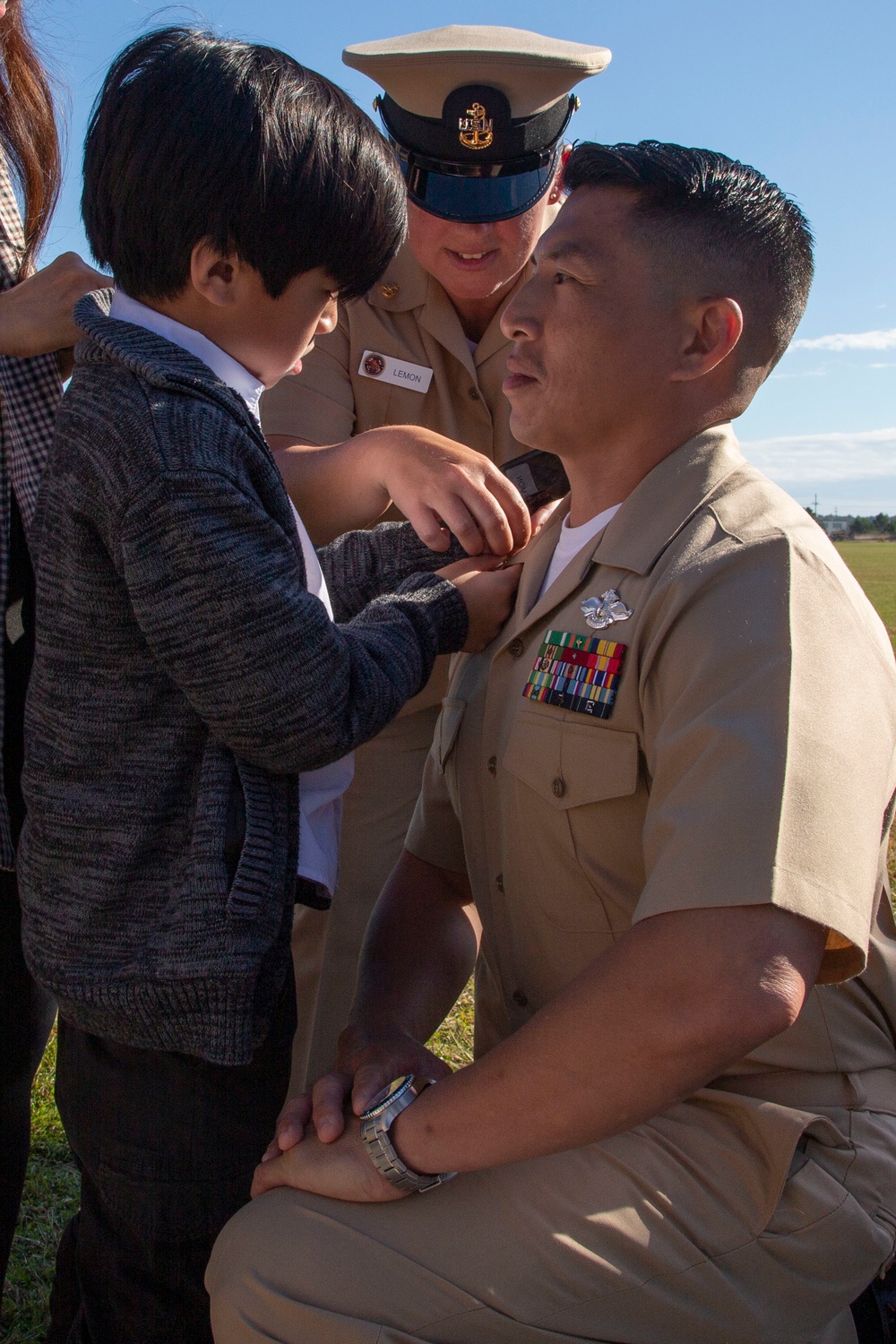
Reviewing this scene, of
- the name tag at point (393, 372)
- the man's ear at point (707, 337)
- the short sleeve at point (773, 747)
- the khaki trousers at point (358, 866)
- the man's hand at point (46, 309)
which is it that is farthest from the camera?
the khaki trousers at point (358, 866)

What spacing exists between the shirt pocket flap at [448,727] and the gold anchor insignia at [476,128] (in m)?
1.46

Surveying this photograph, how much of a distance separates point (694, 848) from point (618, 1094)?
33cm

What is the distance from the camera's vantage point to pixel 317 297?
6.03 feet

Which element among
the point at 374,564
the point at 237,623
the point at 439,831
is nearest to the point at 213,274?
the point at 237,623

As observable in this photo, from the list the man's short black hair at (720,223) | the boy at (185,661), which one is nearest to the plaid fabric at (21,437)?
the boy at (185,661)

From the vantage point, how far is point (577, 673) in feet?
6.01

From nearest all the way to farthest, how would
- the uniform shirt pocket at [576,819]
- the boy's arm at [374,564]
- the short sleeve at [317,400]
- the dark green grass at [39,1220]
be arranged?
the uniform shirt pocket at [576,819] → the boy's arm at [374,564] → the dark green grass at [39,1220] → the short sleeve at [317,400]

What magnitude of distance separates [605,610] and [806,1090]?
2.55 feet

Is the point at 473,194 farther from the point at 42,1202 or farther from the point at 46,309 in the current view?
the point at 42,1202

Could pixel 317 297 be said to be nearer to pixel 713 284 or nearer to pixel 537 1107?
pixel 713 284

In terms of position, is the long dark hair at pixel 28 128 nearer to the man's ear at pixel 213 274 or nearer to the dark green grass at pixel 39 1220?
the man's ear at pixel 213 274

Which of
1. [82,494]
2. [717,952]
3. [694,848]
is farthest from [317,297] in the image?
[717,952]

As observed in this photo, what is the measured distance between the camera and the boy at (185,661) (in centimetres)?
158

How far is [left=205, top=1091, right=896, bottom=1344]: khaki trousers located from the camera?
1.50 metres
